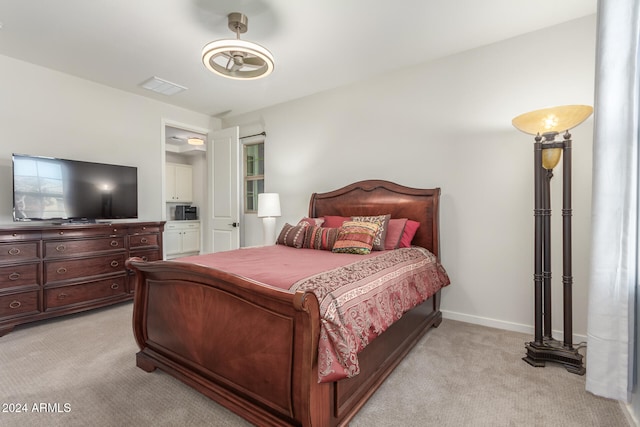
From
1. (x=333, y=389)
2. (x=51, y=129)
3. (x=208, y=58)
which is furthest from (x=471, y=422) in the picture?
(x=51, y=129)

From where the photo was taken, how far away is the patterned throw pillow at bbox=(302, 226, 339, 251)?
9.28ft

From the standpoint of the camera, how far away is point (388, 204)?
10.6ft

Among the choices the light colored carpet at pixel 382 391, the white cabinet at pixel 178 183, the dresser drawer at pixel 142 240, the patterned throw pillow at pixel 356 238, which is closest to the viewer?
the light colored carpet at pixel 382 391

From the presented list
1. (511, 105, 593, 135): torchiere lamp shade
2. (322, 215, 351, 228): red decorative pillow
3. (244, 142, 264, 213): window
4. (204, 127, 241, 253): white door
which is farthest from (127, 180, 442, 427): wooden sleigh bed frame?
(244, 142, 264, 213): window

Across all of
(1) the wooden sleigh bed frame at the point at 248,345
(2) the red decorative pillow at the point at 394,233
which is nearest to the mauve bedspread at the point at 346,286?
(1) the wooden sleigh bed frame at the point at 248,345

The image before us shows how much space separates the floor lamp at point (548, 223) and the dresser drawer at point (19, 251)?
4.25 metres

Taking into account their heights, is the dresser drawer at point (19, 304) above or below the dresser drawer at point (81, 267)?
below

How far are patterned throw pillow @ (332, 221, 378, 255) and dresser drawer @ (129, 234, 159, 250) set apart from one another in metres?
2.40

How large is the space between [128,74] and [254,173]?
6.78ft

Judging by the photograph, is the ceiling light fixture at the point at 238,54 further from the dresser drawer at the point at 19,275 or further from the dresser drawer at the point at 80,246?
the dresser drawer at the point at 19,275

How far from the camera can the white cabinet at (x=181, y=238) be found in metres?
6.07

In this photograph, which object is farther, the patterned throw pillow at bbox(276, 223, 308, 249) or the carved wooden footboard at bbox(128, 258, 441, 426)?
the patterned throw pillow at bbox(276, 223, 308, 249)

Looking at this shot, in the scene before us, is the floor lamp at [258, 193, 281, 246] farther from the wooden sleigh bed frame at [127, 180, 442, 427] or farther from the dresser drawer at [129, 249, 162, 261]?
the wooden sleigh bed frame at [127, 180, 442, 427]

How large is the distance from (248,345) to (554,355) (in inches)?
82.4
